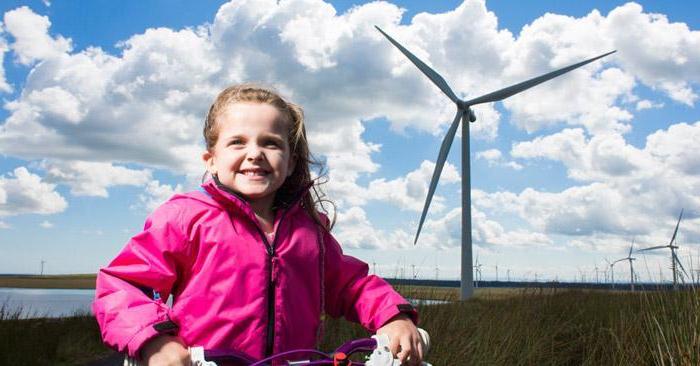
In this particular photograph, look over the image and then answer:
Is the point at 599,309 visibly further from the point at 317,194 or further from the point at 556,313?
the point at 317,194

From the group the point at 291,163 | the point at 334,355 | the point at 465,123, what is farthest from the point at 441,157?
the point at 334,355

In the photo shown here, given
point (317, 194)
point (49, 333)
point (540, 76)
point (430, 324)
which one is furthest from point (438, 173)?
point (317, 194)

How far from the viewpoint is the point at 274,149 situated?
262 cm

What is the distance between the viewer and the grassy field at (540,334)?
6.59 meters

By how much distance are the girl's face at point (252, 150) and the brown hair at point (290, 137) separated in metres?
0.08

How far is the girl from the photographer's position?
7.59ft

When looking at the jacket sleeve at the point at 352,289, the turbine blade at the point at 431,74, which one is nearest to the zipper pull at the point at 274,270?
the jacket sleeve at the point at 352,289

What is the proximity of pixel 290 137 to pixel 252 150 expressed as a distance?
439 millimetres

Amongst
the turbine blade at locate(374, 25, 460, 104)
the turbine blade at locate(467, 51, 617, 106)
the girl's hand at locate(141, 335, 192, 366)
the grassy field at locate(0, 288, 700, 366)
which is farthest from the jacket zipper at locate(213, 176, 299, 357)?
the turbine blade at locate(467, 51, 617, 106)

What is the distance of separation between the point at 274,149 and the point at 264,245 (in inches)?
16.5

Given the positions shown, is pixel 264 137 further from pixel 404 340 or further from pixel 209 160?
pixel 404 340

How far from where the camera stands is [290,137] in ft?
9.76

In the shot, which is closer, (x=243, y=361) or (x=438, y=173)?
(x=243, y=361)

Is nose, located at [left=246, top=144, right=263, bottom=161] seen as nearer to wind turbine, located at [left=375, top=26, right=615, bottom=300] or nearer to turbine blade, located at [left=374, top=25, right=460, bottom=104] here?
wind turbine, located at [left=375, top=26, right=615, bottom=300]
